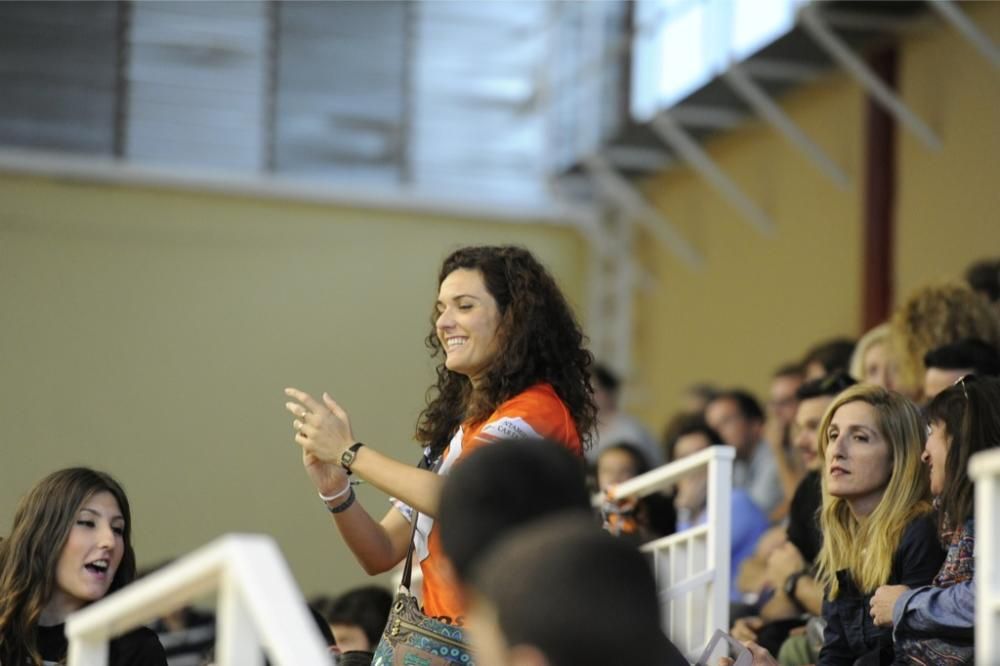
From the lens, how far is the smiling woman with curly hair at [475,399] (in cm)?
285

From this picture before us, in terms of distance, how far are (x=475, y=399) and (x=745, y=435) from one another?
304 centimetres

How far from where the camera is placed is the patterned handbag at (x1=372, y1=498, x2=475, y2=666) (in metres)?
2.76

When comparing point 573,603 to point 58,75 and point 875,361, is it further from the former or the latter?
point 58,75

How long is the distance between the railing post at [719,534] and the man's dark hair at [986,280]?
1.22m

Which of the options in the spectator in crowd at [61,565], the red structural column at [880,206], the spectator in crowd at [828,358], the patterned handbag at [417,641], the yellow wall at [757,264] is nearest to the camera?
the patterned handbag at [417,641]

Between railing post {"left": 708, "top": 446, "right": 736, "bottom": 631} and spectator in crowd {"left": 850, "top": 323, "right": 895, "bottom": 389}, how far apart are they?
752mm

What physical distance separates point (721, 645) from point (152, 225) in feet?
17.4

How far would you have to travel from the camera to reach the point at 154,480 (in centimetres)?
592

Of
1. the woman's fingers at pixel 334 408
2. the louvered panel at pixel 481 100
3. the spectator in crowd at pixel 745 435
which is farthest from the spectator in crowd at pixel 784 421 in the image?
the louvered panel at pixel 481 100

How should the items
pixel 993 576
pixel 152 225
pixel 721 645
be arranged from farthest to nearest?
1. pixel 152 225
2. pixel 721 645
3. pixel 993 576

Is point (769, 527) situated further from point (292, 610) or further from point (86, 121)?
point (86, 121)

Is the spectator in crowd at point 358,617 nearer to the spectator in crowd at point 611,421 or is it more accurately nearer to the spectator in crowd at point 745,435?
the spectator in crowd at point 745,435

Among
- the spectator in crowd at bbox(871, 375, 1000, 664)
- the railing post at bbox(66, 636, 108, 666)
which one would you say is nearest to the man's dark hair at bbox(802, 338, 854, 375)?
the spectator in crowd at bbox(871, 375, 1000, 664)

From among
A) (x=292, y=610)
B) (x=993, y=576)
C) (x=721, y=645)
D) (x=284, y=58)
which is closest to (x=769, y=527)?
(x=721, y=645)
